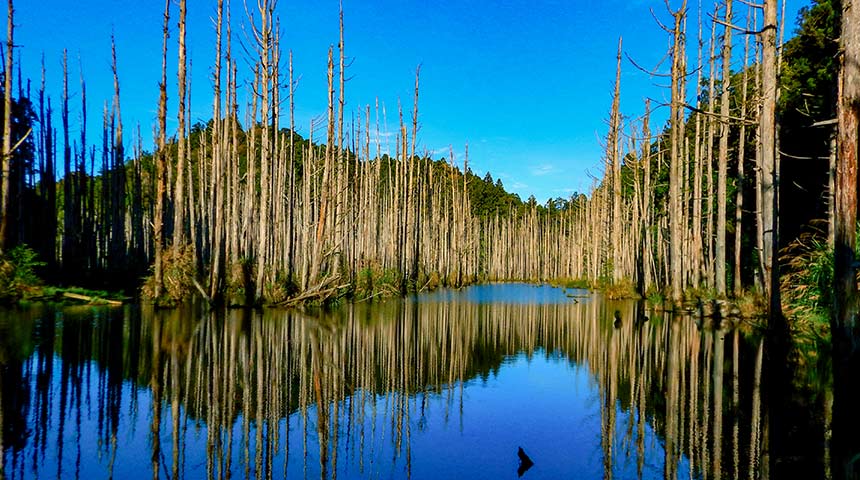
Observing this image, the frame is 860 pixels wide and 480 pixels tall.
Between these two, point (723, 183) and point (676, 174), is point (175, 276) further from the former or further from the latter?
point (723, 183)

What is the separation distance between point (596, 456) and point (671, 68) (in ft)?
67.2

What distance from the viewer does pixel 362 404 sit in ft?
22.8

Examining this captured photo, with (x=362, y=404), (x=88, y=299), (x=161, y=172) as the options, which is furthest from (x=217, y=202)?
(x=362, y=404)

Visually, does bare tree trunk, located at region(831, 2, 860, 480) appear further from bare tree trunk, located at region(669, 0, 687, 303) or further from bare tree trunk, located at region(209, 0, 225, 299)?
bare tree trunk, located at region(209, 0, 225, 299)

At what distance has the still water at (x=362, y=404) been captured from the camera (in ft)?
16.1

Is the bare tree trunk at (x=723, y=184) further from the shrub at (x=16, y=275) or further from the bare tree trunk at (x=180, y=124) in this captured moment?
the shrub at (x=16, y=275)

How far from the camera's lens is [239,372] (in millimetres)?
8125

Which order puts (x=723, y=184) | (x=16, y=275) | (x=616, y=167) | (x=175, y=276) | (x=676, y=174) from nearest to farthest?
(x=16, y=275)
(x=175, y=276)
(x=723, y=184)
(x=676, y=174)
(x=616, y=167)

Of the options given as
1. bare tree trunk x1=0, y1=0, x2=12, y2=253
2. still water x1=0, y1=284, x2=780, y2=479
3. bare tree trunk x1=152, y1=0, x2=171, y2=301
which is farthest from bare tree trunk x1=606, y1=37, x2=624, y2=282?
bare tree trunk x1=0, y1=0, x2=12, y2=253

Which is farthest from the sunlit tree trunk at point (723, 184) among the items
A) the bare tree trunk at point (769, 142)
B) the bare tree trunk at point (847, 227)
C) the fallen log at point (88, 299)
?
the fallen log at point (88, 299)

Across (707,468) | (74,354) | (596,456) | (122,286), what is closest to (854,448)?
(707,468)

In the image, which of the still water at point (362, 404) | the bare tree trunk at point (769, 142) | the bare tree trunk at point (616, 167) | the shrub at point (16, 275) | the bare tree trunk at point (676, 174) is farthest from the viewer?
the bare tree trunk at point (616, 167)

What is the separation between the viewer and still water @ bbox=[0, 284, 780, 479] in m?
4.89

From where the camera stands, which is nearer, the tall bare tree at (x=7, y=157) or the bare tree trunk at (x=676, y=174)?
the tall bare tree at (x=7, y=157)
